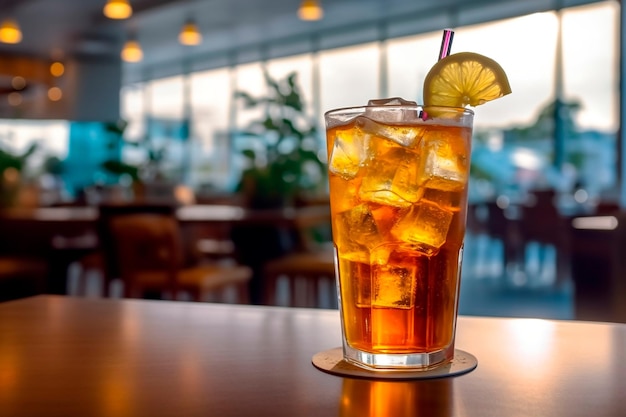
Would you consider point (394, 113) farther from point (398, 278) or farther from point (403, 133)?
point (398, 278)

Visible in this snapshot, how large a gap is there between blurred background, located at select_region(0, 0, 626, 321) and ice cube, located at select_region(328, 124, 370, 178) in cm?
161

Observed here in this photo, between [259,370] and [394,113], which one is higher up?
[394,113]

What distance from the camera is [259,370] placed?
0.59 metres

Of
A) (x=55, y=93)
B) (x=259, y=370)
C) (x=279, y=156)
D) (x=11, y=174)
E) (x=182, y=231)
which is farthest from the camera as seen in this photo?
(x=55, y=93)

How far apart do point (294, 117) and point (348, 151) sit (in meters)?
4.34

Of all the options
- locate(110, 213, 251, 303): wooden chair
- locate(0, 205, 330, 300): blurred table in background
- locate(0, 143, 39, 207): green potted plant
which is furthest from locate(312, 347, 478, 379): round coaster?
locate(0, 143, 39, 207): green potted plant

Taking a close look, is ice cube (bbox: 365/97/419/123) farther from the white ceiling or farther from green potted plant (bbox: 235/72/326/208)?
the white ceiling

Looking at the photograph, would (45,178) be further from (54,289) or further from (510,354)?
(510,354)

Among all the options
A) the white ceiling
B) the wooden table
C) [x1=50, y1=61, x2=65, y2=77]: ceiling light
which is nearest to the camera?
the wooden table

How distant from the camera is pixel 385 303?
0.65 m

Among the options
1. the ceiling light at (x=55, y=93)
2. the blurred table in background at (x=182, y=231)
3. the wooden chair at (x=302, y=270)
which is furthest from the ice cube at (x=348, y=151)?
the ceiling light at (x=55, y=93)

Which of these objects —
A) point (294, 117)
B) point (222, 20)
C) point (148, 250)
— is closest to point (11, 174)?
point (148, 250)

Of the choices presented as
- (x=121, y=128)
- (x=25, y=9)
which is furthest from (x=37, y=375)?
(x=25, y=9)

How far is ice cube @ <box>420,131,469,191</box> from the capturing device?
649 millimetres
